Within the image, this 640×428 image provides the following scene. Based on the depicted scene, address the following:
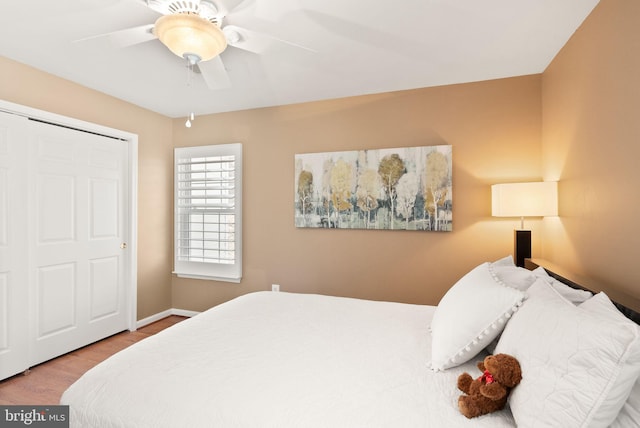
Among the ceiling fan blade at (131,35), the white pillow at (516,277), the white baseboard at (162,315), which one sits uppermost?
the ceiling fan blade at (131,35)

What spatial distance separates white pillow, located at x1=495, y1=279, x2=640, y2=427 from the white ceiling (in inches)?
69.8

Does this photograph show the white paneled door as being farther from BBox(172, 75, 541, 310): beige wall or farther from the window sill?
BBox(172, 75, 541, 310): beige wall

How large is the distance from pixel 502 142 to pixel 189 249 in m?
3.63

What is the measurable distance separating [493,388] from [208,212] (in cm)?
354

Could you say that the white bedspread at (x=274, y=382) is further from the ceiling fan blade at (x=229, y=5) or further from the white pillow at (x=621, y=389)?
the ceiling fan blade at (x=229, y=5)

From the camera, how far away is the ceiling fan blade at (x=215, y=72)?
206cm

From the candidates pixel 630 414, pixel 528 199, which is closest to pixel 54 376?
pixel 630 414

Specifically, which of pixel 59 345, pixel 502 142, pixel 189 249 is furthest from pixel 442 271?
pixel 59 345

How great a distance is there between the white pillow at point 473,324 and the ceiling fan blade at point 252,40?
76.7 inches

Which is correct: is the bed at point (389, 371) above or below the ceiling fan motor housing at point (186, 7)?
below

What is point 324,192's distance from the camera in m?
3.43

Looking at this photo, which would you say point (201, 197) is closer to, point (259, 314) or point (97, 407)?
point (259, 314)

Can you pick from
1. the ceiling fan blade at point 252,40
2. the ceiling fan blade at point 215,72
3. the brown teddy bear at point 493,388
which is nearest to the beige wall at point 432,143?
the brown teddy bear at point 493,388

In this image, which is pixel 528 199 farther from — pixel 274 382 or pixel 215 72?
pixel 215 72
